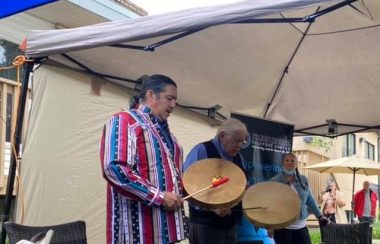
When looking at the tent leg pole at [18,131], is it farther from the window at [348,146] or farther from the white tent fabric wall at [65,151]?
the window at [348,146]

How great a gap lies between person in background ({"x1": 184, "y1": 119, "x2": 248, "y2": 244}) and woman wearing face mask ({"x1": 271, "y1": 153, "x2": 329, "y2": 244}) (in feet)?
4.26

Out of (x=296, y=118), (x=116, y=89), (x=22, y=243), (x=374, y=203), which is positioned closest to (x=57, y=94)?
(x=116, y=89)

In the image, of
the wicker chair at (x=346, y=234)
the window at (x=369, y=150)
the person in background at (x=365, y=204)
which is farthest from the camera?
the window at (x=369, y=150)

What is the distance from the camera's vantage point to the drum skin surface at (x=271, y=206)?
3816 mm

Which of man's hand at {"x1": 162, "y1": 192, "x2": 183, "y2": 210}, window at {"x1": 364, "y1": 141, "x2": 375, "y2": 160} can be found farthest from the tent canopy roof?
window at {"x1": 364, "y1": 141, "x2": 375, "y2": 160}

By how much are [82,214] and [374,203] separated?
10.3m

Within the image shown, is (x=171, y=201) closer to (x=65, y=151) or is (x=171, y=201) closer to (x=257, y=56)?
(x=65, y=151)

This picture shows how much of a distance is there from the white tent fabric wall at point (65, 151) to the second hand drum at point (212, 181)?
4.29 feet

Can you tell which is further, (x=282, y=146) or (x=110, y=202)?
(x=282, y=146)

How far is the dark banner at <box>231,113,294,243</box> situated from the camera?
568cm

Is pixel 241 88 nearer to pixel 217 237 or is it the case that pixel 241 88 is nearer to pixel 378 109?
pixel 378 109

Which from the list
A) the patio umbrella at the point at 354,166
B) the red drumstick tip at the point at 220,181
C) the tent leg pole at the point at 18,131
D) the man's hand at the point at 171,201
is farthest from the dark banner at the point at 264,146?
the patio umbrella at the point at 354,166

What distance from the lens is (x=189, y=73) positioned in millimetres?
5168

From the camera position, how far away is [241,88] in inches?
229
